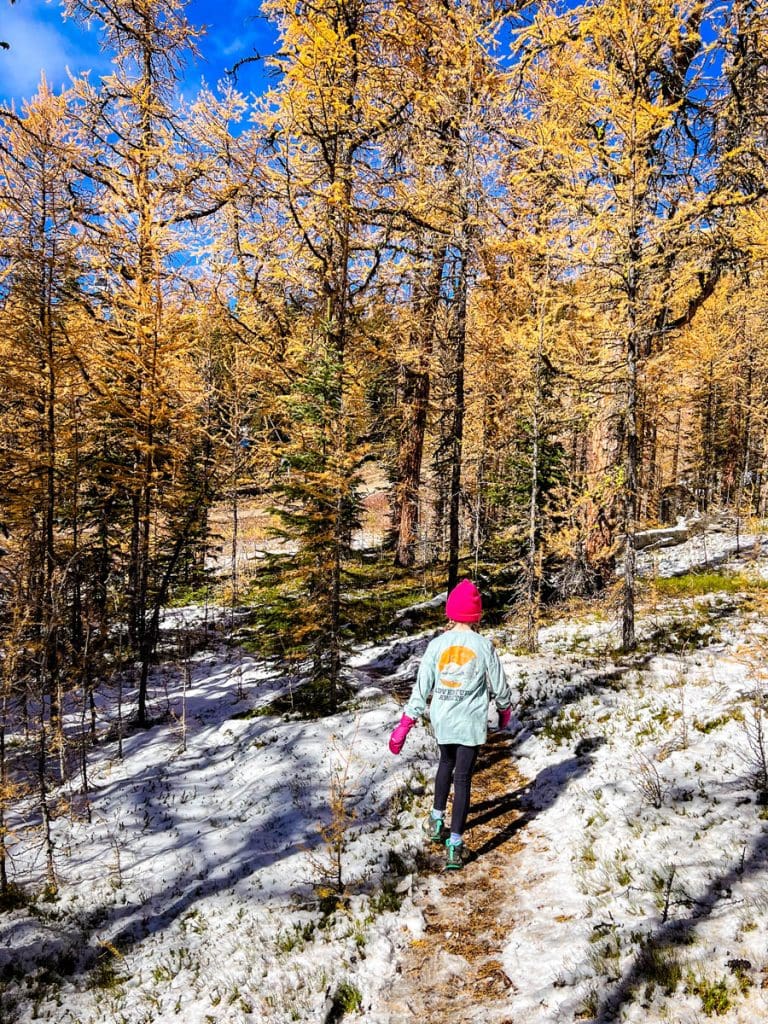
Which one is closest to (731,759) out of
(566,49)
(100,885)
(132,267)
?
(100,885)

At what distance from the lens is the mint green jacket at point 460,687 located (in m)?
5.11

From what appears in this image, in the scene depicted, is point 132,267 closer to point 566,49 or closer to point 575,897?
point 566,49

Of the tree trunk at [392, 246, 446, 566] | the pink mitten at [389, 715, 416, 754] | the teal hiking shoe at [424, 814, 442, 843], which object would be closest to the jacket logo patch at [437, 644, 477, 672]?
the pink mitten at [389, 715, 416, 754]

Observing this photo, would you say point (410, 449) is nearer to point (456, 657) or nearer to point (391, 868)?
point (456, 657)

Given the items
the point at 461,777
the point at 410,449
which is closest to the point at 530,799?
the point at 461,777

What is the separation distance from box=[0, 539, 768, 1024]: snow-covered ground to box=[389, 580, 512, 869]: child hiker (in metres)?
0.79

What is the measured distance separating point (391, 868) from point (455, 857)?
27.0 inches

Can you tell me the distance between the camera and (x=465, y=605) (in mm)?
5242

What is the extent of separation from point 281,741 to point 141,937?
3.66m

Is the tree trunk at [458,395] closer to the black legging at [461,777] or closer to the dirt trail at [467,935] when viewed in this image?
the dirt trail at [467,935]

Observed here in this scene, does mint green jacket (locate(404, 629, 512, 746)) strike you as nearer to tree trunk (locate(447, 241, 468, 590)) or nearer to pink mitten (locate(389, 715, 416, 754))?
pink mitten (locate(389, 715, 416, 754))

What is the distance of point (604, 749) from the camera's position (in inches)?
272

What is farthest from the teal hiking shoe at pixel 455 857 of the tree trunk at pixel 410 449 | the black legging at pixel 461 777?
the tree trunk at pixel 410 449

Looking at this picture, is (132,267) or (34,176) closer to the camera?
(34,176)
